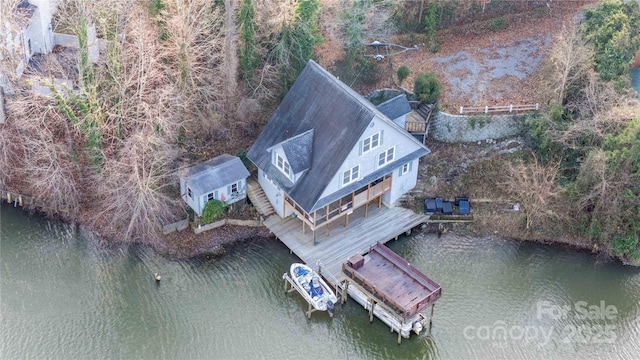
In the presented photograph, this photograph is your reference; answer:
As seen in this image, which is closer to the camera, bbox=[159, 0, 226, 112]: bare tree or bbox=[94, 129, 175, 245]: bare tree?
bbox=[94, 129, 175, 245]: bare tree

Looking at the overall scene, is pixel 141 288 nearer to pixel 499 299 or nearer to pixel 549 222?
pixel 499 299

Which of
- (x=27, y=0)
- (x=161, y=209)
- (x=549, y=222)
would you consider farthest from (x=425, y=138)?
(x=27, y=0)

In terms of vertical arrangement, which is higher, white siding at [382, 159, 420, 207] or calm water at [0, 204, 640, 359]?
white siding at [382, 159, 420, 207]

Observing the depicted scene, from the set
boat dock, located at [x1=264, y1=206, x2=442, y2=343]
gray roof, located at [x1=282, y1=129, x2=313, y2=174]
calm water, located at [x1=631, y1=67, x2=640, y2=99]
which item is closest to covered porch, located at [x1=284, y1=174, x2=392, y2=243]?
boat dock, located at [x1=264, y1=206, x2=442, y2=343]

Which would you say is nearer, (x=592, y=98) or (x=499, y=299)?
(x=499, y=299)

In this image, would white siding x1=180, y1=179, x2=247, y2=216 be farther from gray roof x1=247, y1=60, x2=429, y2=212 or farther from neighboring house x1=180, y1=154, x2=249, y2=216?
gray roof x1=247, y1=60, x2=429, y2=212

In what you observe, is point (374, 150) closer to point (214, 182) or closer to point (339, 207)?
point (339, 207)

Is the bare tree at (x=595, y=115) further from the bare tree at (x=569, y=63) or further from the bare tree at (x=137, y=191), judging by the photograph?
the bare tree at (x=137, y=191)
